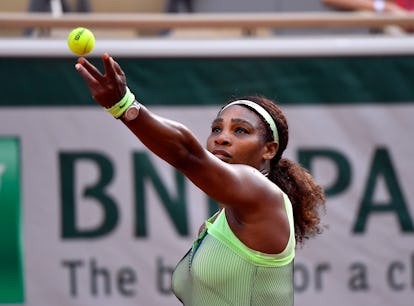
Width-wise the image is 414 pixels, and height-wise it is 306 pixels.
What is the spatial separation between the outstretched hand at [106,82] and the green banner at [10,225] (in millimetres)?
2823

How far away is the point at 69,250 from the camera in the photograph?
17.9 feet

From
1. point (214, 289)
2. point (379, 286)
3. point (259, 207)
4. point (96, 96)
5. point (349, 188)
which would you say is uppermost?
point (96, 96)

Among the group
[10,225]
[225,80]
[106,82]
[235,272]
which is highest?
[106,82]

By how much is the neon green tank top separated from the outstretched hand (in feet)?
2.12

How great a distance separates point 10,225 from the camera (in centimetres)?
547

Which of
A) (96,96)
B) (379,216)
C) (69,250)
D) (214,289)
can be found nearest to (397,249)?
(379,216)

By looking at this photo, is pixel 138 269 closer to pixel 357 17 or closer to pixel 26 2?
pixel 357 17

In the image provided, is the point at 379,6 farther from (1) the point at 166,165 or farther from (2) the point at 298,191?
(2) the point at 298,191

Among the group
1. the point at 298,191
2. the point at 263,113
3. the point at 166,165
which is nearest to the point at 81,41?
the point at 263,113

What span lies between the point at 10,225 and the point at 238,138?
Answer: 8.16 ft

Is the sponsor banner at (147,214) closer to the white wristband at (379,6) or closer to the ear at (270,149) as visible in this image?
the white wristband at (379,6)

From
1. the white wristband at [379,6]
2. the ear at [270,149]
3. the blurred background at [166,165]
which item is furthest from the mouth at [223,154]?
the white wristband at [379,6]

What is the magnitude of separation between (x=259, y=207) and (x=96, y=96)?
2.04 feet

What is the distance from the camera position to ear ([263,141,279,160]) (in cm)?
338
